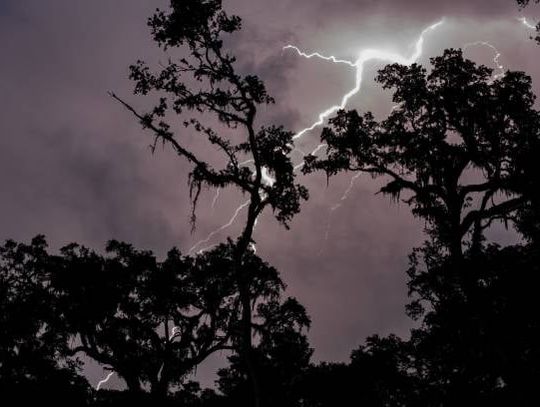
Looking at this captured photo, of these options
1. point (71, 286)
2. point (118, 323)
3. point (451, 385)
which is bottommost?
point (451, 385)

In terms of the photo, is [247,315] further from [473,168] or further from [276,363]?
[276,363]

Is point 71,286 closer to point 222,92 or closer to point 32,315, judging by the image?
point 32,315

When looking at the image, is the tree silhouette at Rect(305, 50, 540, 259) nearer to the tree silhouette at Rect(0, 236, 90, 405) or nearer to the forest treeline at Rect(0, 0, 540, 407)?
the forest treeline at Rect(0, 0, 540, 407)

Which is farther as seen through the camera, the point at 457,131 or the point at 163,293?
the point at 163,293

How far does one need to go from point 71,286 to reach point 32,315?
1872 millimetres

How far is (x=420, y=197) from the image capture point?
14789 mm

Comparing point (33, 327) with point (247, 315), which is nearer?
point (247, 315)

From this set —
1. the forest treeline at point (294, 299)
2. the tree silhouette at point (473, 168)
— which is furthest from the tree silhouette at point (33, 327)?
the tree silhouette at point (473, 168)

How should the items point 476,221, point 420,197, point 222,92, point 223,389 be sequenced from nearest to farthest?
point 222,92, point 476,221, point 420,197, point 223,389

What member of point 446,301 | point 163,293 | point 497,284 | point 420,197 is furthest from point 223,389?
point 420,197

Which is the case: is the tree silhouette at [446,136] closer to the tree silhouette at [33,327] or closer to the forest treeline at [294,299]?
the forest treeline at [294,299]

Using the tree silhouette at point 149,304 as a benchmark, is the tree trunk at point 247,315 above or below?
below

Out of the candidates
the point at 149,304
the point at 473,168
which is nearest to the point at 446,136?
the point at 473,168

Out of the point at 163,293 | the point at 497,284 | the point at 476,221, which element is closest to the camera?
the point at 476,221
